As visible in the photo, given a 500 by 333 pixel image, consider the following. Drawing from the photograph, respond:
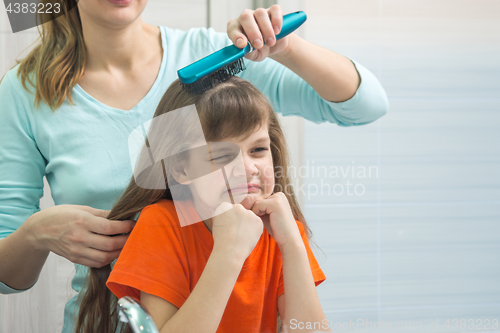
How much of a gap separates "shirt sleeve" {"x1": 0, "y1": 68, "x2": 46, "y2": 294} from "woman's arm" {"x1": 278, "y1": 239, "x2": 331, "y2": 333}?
35cm

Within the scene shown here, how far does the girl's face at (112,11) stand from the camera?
43cm

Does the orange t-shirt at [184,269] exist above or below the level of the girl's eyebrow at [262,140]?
below

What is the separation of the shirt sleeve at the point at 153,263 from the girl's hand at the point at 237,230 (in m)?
0.06

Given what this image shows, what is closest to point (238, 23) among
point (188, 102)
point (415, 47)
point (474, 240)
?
point (188, 102)

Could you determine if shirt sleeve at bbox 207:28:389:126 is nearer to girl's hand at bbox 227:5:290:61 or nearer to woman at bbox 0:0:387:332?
woman at bbox 0:0:387:332

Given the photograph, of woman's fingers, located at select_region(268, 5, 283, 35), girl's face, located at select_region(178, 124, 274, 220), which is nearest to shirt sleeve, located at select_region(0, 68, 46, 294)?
girl's face, located at select_region(178, 124, 274, 220)

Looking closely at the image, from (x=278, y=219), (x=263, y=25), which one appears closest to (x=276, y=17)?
(x=263, y=25)

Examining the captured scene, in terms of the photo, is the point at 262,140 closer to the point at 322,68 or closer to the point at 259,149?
the point at 259,149

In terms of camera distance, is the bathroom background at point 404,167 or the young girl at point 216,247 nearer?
the young girl at point 216,247

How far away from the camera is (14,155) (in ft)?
1.62

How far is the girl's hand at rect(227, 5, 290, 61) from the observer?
41 centimetres

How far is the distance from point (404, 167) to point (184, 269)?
35 centimetres

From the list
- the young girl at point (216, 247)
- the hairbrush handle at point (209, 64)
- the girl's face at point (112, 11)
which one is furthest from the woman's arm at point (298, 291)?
the girl's face at point (112, 11)

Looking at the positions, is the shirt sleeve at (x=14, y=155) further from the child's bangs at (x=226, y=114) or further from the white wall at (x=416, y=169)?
the white wall at (x=416, y=169)
